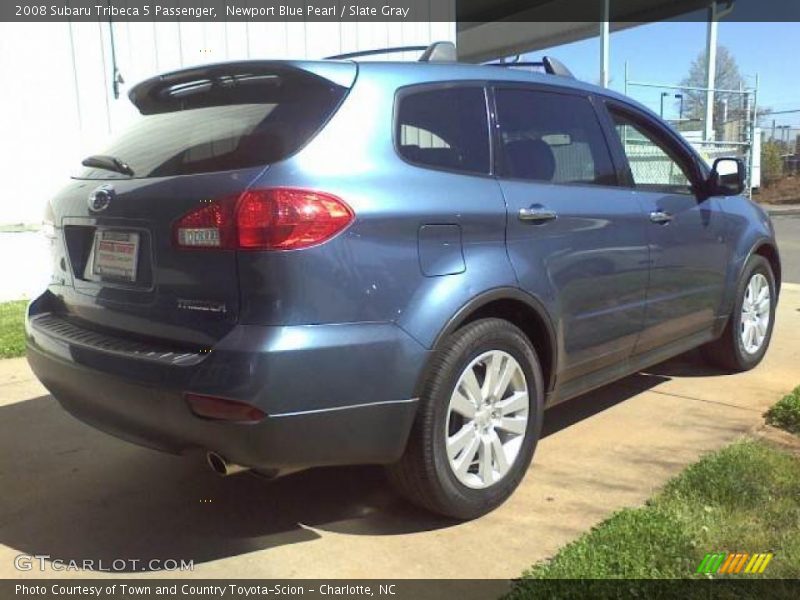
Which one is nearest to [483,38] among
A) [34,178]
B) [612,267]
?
[34,178]

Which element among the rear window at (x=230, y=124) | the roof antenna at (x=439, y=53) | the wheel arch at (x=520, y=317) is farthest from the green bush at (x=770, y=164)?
the rear window at (x=230, y=124)

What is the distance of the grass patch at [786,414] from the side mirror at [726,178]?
1294 mm

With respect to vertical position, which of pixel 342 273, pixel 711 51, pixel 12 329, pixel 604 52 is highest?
pixel 711 51

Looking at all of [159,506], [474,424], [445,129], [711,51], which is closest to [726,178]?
[445,129]

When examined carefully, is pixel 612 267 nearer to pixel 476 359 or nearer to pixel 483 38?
pixel 476 359

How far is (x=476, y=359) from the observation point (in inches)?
117

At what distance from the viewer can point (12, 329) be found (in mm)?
6305

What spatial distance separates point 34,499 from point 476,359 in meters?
2.10

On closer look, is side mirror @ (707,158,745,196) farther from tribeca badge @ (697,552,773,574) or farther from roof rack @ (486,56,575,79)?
tribeca badge @ (697,552,773,574)

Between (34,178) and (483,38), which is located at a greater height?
(483,38)

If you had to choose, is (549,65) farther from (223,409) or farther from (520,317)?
(223,409)

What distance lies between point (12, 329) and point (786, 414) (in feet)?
19.0

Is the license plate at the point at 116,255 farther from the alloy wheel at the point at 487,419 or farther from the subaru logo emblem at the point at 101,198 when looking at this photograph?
the alloy wheel at the point at 487,419

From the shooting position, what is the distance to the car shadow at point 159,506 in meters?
2.97
